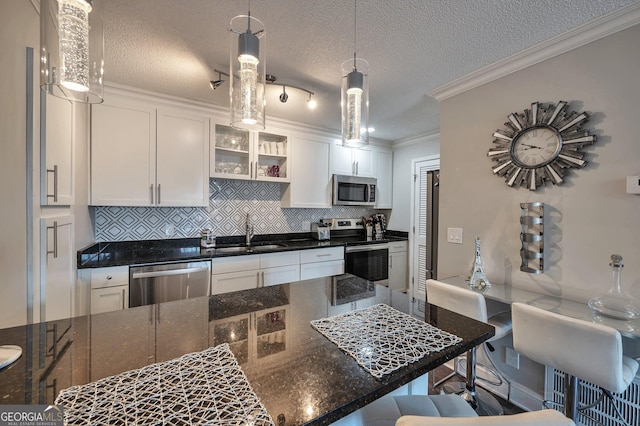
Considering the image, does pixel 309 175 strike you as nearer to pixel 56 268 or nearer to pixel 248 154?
pixel 248 154

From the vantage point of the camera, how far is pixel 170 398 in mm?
596

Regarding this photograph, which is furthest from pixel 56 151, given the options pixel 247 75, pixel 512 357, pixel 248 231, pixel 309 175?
pixel 512 357

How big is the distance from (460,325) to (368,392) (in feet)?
1.95

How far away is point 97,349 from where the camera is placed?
807 mm

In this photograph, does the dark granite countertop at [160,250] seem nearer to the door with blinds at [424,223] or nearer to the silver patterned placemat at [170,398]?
the door with blinds at [424,223]

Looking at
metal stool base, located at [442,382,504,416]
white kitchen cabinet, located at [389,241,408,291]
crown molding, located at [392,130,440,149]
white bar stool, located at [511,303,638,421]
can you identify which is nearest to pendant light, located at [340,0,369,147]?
white bar stool, located at [511,303,638,421]

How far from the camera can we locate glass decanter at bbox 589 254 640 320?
136cm

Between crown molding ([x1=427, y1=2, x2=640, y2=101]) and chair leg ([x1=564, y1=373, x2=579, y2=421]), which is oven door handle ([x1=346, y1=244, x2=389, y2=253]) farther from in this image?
chair leg ([x1=564, y1=373, x2=579, y2=421])

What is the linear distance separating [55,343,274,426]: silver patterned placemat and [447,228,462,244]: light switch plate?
6.98 ft

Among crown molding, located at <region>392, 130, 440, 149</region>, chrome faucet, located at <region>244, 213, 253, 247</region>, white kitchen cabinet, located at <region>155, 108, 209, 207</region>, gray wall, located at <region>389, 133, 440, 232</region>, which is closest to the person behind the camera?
white kitchen cabinet, located at <region>155, 108, 209, 207</region>

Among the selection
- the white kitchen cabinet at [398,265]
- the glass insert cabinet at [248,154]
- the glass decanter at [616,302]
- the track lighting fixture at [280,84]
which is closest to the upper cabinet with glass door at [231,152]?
the glass insert cabinet at [248,154]

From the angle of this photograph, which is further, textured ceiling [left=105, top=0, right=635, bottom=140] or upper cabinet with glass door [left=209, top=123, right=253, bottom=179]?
upper cabinet with glass door [left=209, top=123, right=253, bottom=179]

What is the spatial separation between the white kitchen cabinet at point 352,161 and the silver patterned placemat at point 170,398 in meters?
3.12

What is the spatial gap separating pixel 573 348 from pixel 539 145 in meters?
1.27
